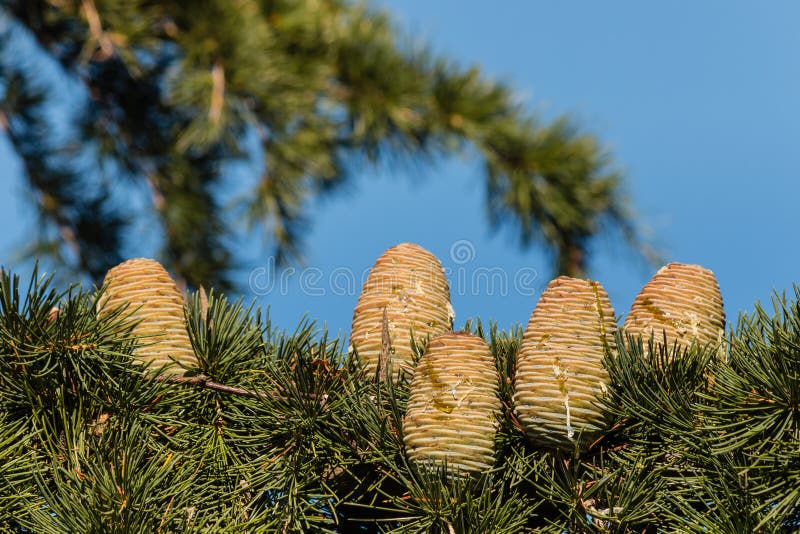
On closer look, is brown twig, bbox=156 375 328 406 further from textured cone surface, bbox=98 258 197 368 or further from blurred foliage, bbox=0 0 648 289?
blurred foliage, bbox=0 0 648 289

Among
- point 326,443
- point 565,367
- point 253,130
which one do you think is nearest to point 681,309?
point 565,367

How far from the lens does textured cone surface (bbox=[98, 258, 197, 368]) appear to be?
50 cm

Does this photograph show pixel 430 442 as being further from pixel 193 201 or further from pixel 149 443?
pixel 193 201

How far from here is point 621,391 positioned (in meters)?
0.45

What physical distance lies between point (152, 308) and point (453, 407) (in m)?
0.19

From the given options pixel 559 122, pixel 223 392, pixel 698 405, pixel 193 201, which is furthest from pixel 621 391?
pixel 193 201

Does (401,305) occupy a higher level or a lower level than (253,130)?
lower

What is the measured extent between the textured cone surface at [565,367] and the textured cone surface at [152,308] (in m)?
0.19

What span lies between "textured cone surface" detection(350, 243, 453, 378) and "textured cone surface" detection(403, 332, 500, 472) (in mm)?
44

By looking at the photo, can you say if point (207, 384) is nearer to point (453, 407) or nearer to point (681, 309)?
point (453, 407)

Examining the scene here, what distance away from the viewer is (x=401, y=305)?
1.68 ft

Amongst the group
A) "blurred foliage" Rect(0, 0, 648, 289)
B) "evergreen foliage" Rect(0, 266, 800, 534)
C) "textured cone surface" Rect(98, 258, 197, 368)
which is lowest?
"evergreen foliage" Rect(0, 266, 800, 534)

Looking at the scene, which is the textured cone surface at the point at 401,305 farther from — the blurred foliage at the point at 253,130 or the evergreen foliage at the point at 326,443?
the blurred foliage at the point at 253,130

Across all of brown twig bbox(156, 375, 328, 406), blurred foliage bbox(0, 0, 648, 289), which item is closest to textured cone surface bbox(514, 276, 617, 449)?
brown twig bbox(156, 375, 328, 406)
